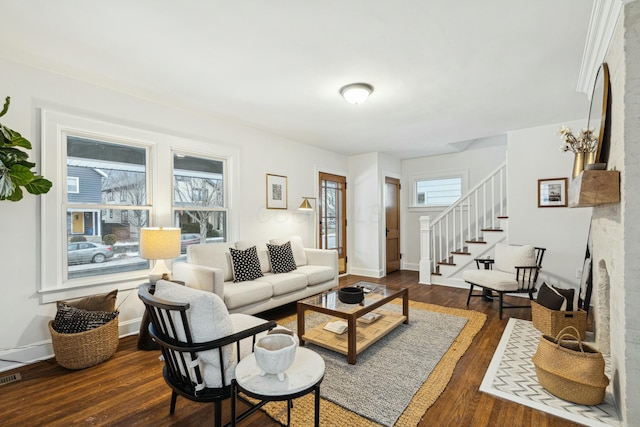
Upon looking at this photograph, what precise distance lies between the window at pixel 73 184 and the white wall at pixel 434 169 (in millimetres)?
5761

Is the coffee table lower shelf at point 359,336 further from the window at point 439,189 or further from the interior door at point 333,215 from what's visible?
the window at point 439,189

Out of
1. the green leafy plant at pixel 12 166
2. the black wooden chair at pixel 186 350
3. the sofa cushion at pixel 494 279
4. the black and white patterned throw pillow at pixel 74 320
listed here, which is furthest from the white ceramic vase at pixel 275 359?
the sofa cushion at pixel 494 279

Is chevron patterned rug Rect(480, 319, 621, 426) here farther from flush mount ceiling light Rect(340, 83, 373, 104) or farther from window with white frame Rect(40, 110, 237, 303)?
window with white frame Rect(40, 110, 237, 303)

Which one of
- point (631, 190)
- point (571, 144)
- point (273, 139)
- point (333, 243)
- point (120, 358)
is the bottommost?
point (120, 358)

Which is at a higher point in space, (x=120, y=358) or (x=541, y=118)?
(x=541, y=118)

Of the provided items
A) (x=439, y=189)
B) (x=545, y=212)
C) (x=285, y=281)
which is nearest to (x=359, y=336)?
(x=285, y=281)

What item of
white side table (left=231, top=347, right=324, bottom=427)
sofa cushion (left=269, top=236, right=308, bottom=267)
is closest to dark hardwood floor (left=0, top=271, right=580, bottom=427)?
white side table (left=231, top=347, right=324, bottom=427)

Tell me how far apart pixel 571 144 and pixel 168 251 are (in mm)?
3821

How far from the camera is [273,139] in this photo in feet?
15.4

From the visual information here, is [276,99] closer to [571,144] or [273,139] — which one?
[273,139]

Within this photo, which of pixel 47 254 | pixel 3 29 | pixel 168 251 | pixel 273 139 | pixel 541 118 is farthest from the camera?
pixel 273 139

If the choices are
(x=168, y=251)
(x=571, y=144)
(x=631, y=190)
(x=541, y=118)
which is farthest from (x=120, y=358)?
(x=541, y=118)

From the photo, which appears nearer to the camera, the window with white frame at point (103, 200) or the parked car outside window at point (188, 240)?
the window with white frame at point (103, 200)

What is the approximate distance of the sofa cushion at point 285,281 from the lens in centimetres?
343
